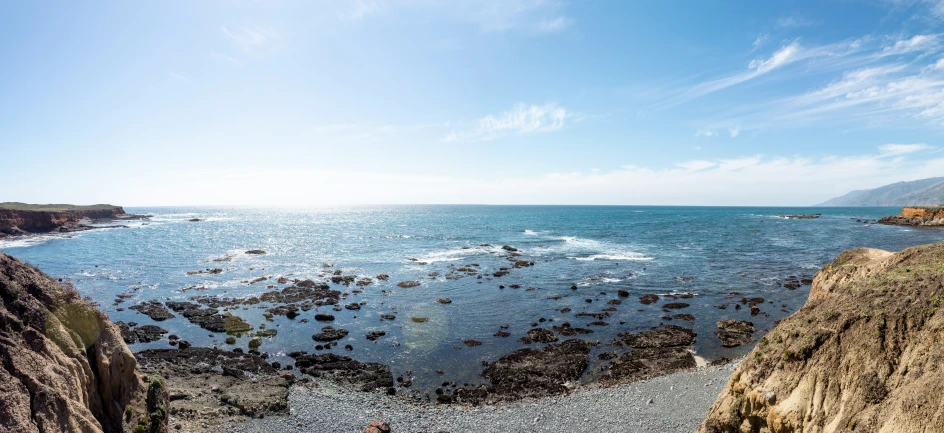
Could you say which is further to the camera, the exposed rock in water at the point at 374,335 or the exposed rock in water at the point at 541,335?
the exposed rock in water at the point at 374,335

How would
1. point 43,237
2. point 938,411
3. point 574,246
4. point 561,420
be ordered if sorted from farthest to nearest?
1. point 43,237
2. point 574,246
3. point 561,420
4. point 938,411

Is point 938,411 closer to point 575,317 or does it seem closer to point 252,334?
point 575,317

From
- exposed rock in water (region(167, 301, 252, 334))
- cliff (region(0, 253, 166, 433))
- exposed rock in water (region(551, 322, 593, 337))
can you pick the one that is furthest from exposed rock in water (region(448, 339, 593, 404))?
exposed rock in water (region(167, 301, 252, 334))

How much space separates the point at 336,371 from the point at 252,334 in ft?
35.9

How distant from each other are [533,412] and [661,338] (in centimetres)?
1368

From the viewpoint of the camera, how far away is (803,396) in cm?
1015

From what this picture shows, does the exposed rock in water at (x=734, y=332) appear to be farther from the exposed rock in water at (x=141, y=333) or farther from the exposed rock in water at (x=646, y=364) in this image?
the exposed rock in water at (x=141, y=333)

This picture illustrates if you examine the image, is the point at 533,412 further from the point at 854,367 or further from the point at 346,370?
the point at 854,367

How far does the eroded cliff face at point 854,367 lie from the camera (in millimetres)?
8562

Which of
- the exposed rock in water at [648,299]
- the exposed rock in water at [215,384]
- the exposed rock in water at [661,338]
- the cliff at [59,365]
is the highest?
the cliff at [59,365]

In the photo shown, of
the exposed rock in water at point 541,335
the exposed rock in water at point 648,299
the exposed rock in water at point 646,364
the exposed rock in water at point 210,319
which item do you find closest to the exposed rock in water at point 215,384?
the exposed rock in water at point 210,319

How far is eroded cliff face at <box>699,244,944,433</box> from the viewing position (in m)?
8.56

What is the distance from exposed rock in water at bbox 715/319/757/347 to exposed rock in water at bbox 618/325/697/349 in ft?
6.49

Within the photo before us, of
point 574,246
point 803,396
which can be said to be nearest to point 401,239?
point 574,246
